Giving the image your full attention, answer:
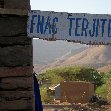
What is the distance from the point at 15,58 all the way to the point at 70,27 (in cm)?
69

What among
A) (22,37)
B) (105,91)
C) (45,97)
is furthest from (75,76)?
(22,37)

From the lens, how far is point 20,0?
11.0 ft

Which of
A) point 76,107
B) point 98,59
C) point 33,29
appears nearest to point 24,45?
point 33,29

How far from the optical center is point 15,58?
3352mm

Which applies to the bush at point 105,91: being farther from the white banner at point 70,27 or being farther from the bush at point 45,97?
the white banner at point 70,27

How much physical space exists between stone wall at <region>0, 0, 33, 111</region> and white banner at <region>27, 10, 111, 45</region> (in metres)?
0.14

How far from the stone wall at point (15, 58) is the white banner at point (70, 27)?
14 centimetres

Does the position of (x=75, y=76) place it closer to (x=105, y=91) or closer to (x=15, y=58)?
(x=105, y=91)

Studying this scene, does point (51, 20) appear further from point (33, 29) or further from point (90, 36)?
point (90, 36)

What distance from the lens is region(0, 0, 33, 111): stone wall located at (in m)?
3.30

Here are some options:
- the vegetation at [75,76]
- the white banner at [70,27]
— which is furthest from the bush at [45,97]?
the white banner at [70,27]

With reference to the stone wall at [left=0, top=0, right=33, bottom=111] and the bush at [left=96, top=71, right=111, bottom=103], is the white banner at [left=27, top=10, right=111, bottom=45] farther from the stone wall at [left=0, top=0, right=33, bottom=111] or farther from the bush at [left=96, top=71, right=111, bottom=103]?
the bush at [left=96, top=71, right=111, bottom=103]

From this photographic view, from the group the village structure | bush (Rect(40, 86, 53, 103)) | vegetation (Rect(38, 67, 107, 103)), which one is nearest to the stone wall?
the village structure

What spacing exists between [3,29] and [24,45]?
287mm
